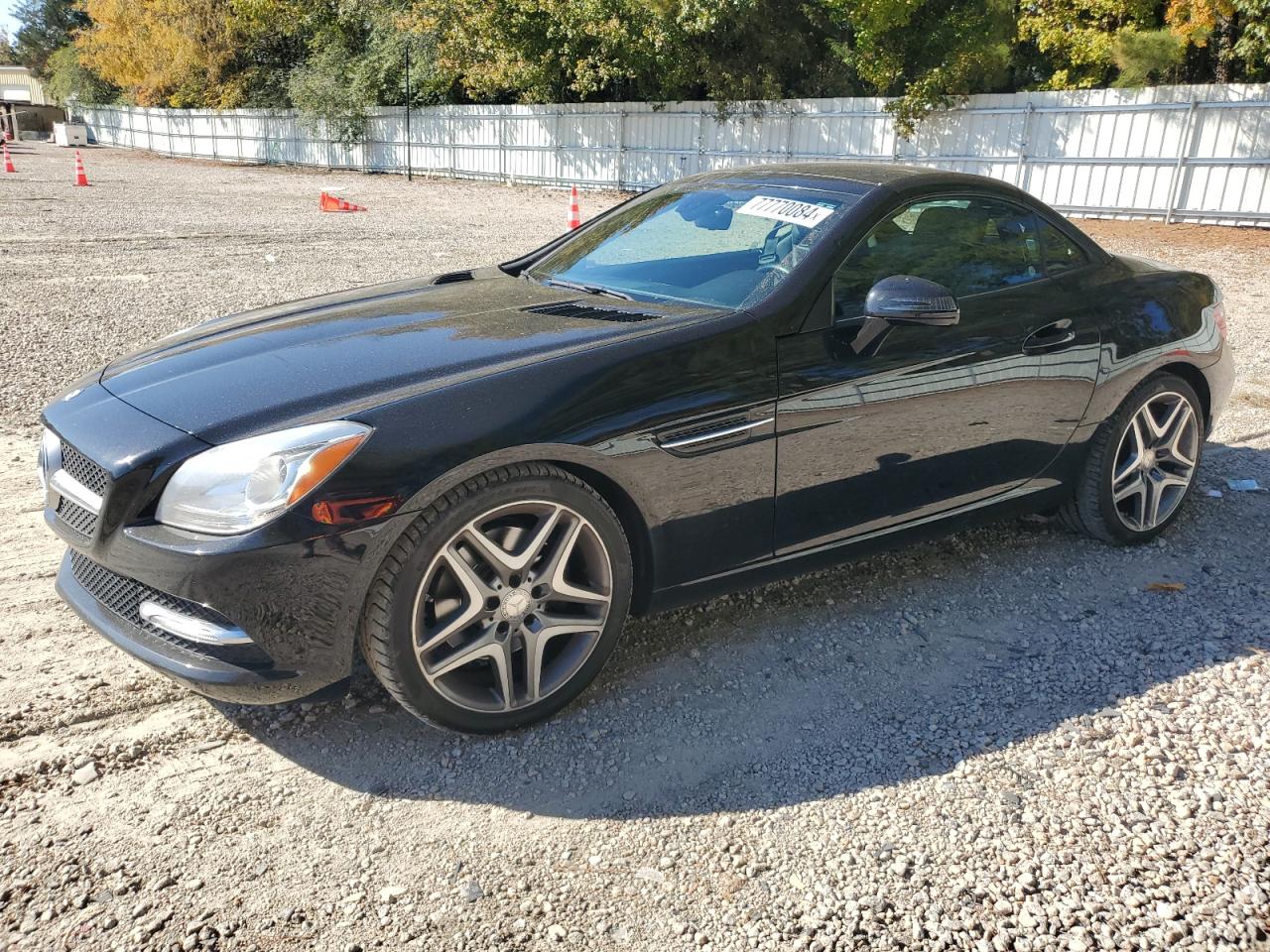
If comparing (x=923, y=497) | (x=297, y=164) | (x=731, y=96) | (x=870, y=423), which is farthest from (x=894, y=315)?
(x=297, y=164)

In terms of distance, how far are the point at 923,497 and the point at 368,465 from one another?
205 centimetres

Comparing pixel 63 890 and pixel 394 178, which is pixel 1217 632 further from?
pixel 394 178

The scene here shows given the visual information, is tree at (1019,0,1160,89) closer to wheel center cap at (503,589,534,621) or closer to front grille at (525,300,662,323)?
front grille at (525,300,662,323)

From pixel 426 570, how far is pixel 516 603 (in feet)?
1.01

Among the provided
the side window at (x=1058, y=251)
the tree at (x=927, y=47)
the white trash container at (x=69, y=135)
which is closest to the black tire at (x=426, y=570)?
the side window at (x=1058, y=251)

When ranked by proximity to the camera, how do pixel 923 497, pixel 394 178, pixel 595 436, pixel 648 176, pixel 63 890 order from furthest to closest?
pixel 394 178 → pixel 648 176 → pixel 923 497 → pixel 595 436 → pixel 63 890

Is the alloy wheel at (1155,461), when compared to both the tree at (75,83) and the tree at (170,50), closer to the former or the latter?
the tree at (170,50)

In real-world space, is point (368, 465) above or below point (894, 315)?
below

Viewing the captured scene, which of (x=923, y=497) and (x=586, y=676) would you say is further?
(x=923, y=497)

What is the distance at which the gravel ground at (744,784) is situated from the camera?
7.77 ft

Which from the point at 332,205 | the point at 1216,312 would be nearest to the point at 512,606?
the point at 1216,312

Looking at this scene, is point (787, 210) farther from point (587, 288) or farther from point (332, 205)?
point (332, 205)

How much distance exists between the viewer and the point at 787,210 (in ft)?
12.3

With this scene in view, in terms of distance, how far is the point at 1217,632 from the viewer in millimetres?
3779
